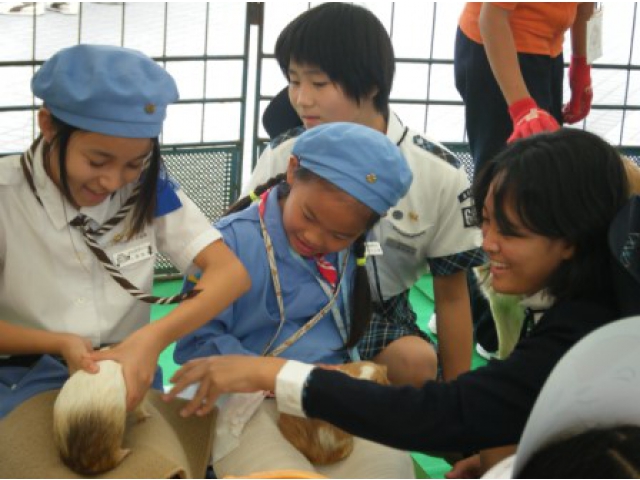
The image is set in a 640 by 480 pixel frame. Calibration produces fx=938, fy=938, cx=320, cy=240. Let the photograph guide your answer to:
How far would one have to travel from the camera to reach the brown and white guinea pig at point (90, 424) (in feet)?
4.50

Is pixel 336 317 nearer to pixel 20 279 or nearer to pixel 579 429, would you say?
pixel 20 279

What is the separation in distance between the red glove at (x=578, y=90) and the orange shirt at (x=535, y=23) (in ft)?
0.98

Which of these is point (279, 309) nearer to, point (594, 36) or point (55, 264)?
point (55, 264)

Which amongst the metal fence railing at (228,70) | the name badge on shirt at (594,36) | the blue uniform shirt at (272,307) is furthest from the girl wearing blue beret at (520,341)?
the metal fence railing at (228,70)

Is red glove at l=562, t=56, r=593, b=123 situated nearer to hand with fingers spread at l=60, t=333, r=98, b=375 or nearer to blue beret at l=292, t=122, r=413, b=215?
blue beret at l=292, t=122, r=413, b=215

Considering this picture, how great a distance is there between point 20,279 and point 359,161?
0.66 metres

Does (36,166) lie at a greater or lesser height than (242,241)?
greater

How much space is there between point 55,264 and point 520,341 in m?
0.84

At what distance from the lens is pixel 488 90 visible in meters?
3.00

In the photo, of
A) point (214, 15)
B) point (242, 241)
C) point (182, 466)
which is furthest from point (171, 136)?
point (182, 466)

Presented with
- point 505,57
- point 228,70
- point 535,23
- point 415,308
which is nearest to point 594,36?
point 535,23

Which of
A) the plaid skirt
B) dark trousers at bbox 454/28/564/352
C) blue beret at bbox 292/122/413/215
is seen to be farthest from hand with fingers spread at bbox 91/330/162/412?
dark trousers at bbox 454/28/564/352

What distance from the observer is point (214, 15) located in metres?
4.23

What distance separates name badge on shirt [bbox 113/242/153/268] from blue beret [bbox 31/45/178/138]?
25 cm
